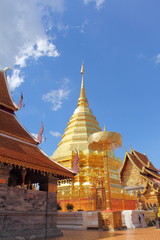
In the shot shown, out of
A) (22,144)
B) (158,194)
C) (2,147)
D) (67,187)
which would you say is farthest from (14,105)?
(158,194)

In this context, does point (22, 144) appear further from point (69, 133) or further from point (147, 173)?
point (69, 133)

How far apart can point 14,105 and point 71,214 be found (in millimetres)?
7146

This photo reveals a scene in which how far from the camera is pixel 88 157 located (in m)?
22.5

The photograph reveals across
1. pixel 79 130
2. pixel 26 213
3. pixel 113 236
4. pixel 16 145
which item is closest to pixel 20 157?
pixel 16 145

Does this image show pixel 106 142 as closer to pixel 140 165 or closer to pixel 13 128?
pixel 13 128

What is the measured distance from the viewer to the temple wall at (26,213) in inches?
299

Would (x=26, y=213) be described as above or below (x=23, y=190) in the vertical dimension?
below

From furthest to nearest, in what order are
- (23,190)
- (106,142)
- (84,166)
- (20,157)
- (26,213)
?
(84,166) → (106,142) → (23,190) → (26,213) → (20,157)

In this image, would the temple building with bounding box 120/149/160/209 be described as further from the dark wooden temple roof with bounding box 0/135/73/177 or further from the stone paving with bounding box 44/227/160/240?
the dark wooden temple roof with bounding box 0/135/73/177

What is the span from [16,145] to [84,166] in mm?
13996

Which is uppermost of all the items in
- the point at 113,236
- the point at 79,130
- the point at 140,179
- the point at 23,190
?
the point at 79,130

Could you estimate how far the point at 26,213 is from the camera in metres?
8.29

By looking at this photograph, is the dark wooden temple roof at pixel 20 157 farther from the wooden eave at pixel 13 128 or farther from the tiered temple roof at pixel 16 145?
the wooden eave at pixel 13 128

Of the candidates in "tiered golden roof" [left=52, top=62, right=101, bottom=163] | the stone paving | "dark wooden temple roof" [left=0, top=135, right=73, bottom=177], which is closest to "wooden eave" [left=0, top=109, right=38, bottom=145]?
"dark wooden temple roof" [left=0, top=135, right=73, bottom=177]
